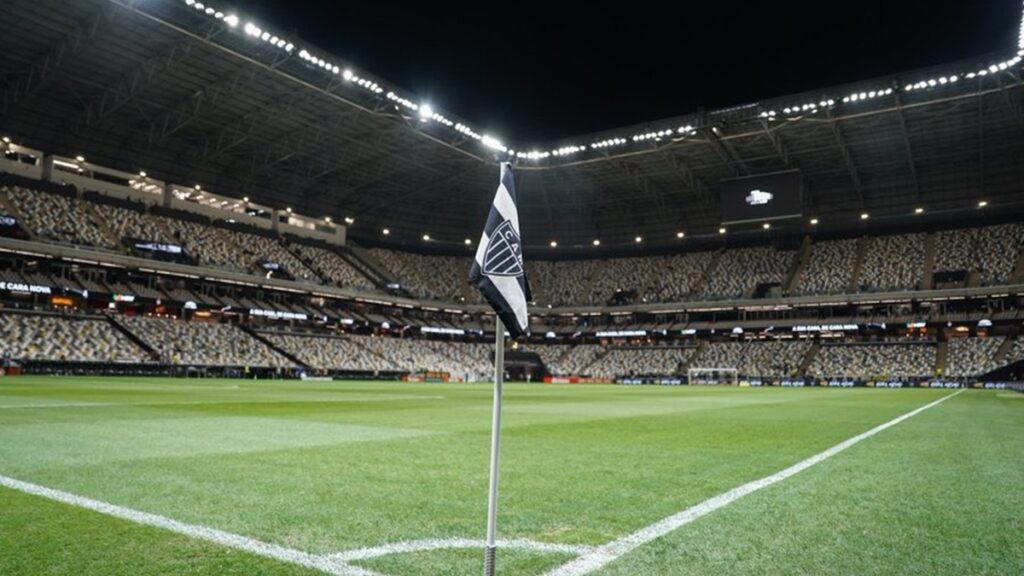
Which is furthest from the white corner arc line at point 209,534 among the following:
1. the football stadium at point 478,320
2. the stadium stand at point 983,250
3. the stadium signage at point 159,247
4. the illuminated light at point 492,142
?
the stadium stand at point 983,250

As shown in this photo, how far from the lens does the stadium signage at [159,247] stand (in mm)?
58125

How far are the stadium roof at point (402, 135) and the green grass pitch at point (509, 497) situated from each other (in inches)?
1391

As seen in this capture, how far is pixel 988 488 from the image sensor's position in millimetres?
7020

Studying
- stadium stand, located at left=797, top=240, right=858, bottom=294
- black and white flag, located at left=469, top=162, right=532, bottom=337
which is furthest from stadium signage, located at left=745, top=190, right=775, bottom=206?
black and white flag, located at left=469, top=162, right=532, bottom=337

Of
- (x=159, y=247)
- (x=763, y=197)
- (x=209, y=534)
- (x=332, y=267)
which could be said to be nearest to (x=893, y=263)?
(x=763, y=197)

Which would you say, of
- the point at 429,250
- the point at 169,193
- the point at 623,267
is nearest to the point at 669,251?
the point at 623,267

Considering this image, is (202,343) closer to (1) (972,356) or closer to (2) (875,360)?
(2) (875,360)

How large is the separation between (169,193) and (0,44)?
2481 centimetres

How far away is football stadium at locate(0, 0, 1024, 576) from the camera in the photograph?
4.88 meters

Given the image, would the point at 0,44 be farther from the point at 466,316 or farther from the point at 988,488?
the point at 466,316

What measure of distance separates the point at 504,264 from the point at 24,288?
59913 millimetres

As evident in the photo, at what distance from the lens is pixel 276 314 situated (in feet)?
229

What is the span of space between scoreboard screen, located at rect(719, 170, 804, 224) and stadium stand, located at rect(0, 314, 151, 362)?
49228mm

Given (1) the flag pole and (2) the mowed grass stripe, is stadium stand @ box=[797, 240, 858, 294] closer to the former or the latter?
(2) the mowed grass stripe
